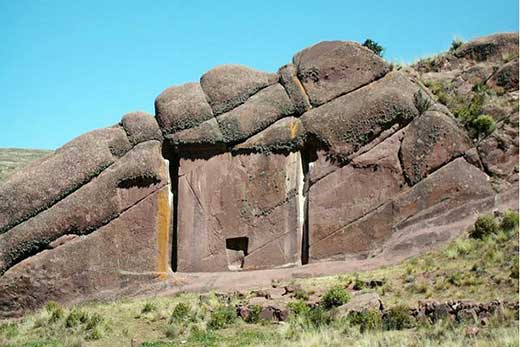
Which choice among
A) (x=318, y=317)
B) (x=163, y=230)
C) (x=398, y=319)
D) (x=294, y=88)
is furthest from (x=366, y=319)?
(x=294, y=88)

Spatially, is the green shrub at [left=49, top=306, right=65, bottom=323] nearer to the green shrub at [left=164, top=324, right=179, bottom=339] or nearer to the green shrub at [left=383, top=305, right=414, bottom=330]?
the green shrub at [left=164, top=324, right=179, bottom=339]

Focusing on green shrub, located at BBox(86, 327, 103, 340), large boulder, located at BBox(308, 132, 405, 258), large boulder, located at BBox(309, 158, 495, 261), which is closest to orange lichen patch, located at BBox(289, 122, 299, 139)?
large boulder, located at BBox(308, 132, 405, 258)

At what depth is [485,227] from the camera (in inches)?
816

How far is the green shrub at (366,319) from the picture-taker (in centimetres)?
1695

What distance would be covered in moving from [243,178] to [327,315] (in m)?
8.13

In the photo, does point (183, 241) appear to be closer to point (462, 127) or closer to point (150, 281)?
point (150, 281)

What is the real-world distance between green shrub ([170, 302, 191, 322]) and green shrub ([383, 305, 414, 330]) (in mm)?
6447

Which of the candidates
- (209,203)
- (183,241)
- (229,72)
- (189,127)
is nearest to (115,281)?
(183,241)

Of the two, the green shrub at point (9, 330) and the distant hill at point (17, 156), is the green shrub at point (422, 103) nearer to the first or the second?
the green shrub at point (9, 330)

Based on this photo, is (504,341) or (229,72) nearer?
(504,341)

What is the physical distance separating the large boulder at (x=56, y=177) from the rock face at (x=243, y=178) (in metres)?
0.05

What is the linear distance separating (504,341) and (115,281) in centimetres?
1530

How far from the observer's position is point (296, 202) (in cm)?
2500

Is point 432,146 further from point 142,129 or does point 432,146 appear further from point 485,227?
point 142,129
